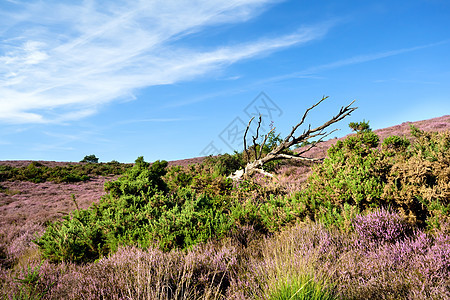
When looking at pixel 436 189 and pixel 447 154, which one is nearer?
pixel 436 189

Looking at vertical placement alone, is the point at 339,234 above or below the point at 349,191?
below

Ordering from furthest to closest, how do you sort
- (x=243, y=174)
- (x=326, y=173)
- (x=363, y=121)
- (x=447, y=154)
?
1. (x=363, y=121)
2. (x=243, y=174)
3. (x=326, y=173)
4. (x=447, y=154)

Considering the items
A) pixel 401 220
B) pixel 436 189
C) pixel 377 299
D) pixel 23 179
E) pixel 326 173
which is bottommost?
pixel 377 299

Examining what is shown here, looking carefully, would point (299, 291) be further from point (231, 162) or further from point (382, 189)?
point (231, 162)

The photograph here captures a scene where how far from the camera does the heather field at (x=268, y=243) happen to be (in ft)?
9.89

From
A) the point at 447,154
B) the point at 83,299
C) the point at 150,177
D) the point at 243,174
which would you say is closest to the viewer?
the point at 83,299

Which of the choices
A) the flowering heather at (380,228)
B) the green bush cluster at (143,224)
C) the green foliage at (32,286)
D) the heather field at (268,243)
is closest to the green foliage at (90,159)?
the heather field at (268,243)

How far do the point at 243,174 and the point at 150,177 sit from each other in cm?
478

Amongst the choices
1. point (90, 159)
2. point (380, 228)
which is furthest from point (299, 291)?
point (90, 159)

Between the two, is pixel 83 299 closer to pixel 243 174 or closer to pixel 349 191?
pixel 349 191

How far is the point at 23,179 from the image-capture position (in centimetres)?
2362

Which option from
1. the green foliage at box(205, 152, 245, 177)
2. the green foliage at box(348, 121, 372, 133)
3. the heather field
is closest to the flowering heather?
the heather field

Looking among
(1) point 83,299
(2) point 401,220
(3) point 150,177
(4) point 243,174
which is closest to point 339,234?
(2) point 401,220

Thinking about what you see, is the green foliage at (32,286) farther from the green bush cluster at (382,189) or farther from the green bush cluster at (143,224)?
the green bush cluster at (382,189)
